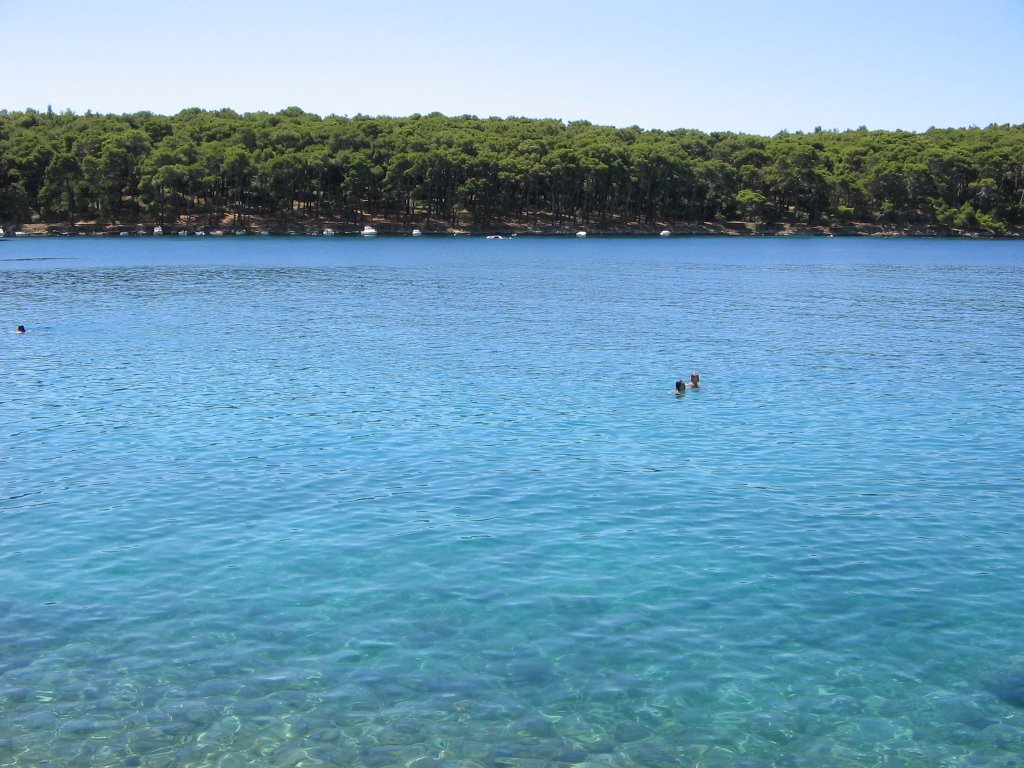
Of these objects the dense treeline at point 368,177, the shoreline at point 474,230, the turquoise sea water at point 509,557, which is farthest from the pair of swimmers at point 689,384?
the dense treeline at point 368,177

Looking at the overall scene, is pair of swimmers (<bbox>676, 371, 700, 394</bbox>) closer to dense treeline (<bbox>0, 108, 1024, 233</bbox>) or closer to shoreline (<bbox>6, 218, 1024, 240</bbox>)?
shoreline (<bbox>6, 218, 1024, 240</bbox>)

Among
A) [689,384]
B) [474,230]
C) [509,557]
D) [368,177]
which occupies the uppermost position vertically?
[368,177]

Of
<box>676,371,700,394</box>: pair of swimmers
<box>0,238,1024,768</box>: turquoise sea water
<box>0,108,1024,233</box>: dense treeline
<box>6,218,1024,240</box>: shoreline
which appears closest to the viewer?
<box>0,238,1024,768</box>: turquoise sea water

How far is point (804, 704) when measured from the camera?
1359 cm

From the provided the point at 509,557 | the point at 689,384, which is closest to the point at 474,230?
the point at 689,384

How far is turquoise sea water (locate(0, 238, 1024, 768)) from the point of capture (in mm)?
13016

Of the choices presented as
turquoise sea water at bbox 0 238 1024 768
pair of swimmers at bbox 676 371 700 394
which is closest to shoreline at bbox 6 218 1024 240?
turquoise sea water at bbox 0 238 1024 768

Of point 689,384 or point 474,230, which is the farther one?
point 474,230

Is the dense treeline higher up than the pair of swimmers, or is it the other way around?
the dense treeline

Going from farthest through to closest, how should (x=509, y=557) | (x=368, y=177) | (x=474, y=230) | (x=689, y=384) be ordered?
(x=474, y=230) → (x=368, y=177) → (x=689, y=384) → (x=509, y=557)

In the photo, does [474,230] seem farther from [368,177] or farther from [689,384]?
[689,384]

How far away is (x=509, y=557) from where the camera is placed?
18.9m

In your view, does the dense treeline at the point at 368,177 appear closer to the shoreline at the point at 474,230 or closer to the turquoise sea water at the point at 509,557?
the shoreline at the point at 474,230

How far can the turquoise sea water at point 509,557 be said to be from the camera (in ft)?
42.7
